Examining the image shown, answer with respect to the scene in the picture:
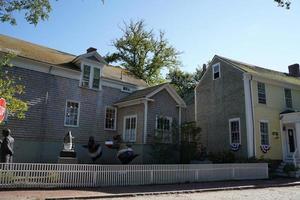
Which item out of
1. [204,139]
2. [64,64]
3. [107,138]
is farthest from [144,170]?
[204,139]

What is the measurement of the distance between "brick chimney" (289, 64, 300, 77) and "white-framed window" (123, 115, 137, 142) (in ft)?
64.7

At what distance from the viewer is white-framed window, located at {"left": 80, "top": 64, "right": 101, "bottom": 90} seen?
22.4 m

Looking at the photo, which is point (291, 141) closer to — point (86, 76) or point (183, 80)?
point (86, 76)

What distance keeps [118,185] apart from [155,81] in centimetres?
3102

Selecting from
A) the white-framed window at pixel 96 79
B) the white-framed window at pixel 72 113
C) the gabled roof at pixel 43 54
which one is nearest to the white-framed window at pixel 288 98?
the gabled roof at pixel 43 54

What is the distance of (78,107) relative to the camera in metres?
21.8

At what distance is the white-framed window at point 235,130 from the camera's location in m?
25.0

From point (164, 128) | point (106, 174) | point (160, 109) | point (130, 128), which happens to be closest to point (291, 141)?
point (164, 128)

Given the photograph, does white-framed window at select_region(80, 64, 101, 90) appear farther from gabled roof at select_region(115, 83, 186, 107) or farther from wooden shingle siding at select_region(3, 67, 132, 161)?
gabled roof at select_region(115, 83, 186, 107)

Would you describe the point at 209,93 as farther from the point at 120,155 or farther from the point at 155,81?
the point at 155,81

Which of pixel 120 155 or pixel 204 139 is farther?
pixel 204 139

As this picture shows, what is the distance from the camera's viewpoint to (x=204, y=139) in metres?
29.0

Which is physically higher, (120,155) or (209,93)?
(209,93)

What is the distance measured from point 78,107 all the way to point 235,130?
12.9 metres
